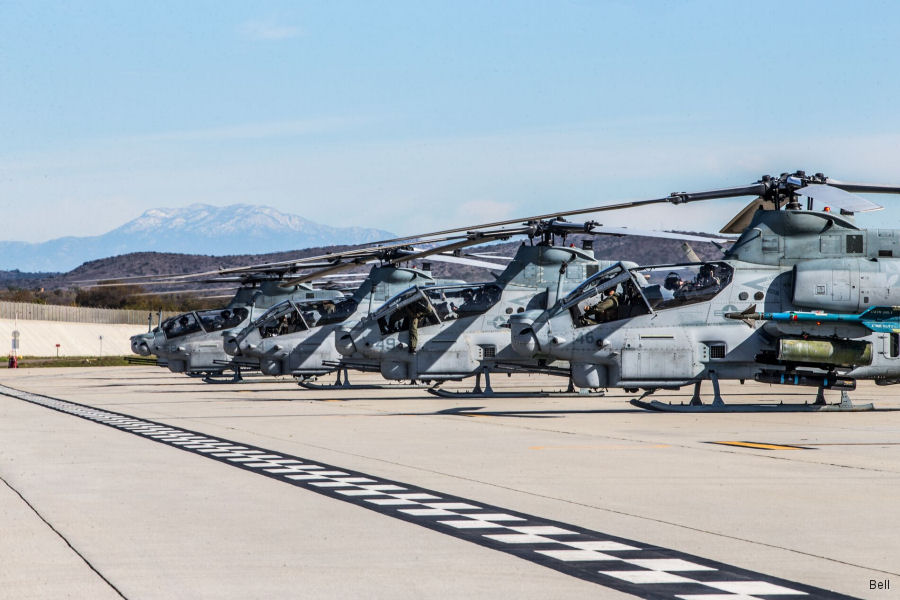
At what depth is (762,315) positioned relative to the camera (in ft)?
79.3

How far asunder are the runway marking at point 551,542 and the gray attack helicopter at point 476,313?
16.9m

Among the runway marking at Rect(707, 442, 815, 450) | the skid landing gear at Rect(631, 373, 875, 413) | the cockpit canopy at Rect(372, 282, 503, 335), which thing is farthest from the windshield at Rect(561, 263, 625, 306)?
the runway marking at Rect(707, 442, 815, 450)

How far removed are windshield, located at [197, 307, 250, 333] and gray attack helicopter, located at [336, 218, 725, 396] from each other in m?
14.6

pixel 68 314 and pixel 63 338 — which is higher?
pixel 68 314

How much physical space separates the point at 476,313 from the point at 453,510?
21.8 m

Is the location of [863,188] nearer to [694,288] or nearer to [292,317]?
[694,288]

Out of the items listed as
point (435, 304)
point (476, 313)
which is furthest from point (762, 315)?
point (435, 304)

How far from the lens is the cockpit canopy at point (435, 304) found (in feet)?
107

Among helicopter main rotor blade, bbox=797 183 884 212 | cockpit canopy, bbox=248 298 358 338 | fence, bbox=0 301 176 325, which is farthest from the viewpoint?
fence, bbox=0 301 176 325

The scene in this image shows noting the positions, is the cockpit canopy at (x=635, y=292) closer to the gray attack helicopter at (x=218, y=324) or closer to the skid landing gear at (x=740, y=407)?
the skid landing gear at (x=740, y=407)

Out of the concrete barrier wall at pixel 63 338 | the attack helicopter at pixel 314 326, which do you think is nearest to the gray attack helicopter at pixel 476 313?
the attack helicopter at pixel 314 326

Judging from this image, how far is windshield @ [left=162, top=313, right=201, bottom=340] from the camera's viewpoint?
46.8 meters

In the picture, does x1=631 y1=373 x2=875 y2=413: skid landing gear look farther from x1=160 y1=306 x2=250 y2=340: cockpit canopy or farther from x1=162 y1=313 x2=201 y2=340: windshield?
x1=162 y1=313 x2=201 y2=340: windshield

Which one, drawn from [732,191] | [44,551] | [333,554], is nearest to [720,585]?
[333,554]
